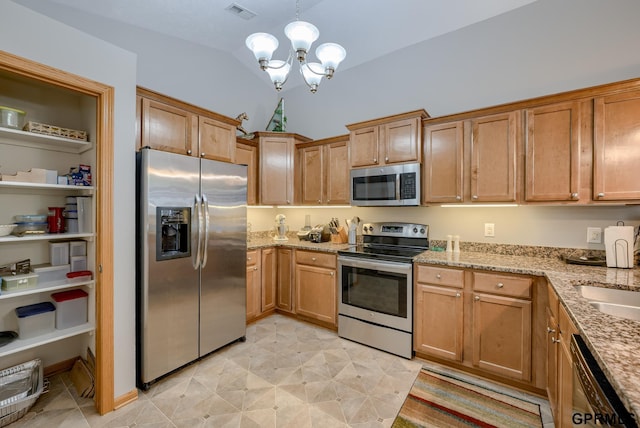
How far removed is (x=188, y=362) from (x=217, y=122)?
2.32m

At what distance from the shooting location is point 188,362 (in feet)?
7.84

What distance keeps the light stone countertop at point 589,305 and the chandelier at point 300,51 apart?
173cm

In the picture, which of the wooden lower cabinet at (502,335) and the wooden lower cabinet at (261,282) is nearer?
the wooden lower cabinet at (502,335)

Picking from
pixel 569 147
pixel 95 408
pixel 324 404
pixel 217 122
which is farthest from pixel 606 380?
pixel 217 122

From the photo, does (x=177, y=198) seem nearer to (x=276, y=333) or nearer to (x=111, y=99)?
(x=111, y=99)

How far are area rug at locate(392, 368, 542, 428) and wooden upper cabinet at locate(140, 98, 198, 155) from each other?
9.36ft

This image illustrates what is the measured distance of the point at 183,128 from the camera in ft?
9.02

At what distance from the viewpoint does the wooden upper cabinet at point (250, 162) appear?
3529 mm

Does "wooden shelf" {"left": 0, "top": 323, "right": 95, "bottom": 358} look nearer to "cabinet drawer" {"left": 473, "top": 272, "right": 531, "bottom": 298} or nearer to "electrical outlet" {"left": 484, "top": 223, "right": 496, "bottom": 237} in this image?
"cabinet drawer" {"left": 473, "top": 272, "right": 531, "bottom": 298}

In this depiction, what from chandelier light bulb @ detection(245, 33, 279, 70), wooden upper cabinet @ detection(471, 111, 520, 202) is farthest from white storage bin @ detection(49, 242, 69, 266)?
wooden upper cabinet @ detection(471, 111, 520, 202)

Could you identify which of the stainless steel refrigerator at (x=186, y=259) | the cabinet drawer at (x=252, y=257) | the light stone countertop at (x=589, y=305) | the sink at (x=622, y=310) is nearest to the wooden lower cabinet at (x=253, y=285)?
the cabinet drawer at (x=252, y=257)

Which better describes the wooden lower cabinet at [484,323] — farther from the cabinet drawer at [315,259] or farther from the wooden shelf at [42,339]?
the wooden shelf at [42,339]

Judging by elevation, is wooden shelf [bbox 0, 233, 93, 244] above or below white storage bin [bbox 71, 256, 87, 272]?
above

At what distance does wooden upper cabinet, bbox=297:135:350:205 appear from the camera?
11.2 ft
